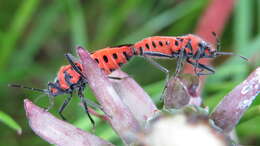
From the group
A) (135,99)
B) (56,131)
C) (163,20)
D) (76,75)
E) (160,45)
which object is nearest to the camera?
(56,131)

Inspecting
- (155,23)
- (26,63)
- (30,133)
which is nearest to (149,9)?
(155,23)

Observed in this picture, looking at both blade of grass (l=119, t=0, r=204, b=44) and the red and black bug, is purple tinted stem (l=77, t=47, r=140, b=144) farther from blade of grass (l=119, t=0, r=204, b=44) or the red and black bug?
blade of grass (l=119, t=0, r=204, b=44)

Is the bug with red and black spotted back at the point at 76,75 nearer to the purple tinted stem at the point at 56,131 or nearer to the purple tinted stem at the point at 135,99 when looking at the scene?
the purple tinted stem at the point at 135,99

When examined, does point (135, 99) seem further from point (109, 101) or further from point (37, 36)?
point (37, 36)

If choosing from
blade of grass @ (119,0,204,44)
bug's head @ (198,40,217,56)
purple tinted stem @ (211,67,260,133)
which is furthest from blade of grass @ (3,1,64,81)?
purple tinted stem @ (211,67,260,133)

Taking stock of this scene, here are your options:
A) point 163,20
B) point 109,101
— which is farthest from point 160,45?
point 163,20

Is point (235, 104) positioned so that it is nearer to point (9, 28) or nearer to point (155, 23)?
point (155, 23)
